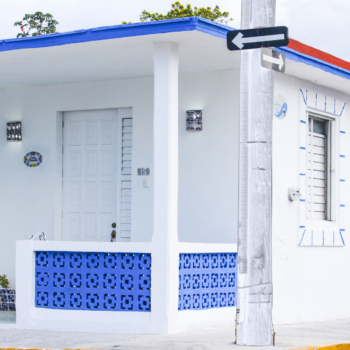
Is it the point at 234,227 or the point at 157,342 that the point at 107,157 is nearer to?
the point at 234,227

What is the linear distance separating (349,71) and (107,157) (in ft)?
11.7

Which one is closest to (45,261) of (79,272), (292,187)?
(79,272)

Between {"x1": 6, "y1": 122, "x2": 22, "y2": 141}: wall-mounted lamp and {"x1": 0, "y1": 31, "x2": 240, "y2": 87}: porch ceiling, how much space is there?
72cm

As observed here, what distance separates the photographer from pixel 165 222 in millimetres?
7707

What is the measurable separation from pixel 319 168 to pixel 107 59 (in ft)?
12.3

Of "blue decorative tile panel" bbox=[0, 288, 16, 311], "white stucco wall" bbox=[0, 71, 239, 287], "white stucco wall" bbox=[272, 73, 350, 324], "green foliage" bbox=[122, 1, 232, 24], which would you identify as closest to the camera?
"white stucco wall" bbox=[0, 71, 239, 287]

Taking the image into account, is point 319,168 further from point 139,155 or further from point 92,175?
point 92,175

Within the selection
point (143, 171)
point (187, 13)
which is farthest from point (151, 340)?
point (187, 13)

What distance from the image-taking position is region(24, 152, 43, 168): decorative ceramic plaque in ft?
33.3

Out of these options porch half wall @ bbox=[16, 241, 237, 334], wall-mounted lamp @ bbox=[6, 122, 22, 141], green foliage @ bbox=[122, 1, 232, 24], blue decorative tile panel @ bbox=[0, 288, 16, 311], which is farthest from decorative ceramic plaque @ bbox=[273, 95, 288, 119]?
green foliage @ bbox=[122, 1, 232, 24]

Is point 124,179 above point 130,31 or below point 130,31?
below

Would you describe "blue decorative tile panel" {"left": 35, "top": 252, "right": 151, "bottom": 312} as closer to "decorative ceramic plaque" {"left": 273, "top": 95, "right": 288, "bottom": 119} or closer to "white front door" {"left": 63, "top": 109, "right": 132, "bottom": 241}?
"white front door" {"left": 63, "top": 109, "right": 132, "bottom": 241}

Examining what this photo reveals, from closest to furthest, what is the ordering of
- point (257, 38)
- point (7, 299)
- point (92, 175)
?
point (257, 38) → point (92, 175) → point (7, 299)

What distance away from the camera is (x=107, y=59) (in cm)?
855
